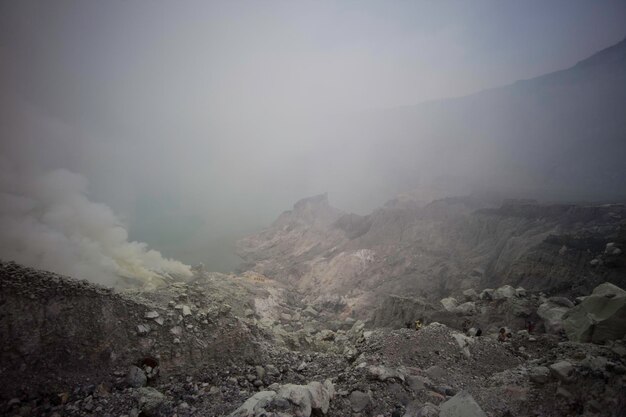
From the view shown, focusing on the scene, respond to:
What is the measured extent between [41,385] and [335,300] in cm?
2385

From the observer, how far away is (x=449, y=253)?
32.1m

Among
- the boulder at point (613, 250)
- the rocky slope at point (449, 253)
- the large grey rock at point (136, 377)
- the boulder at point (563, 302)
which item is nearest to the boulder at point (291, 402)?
the large grey rock at point (136, 377)

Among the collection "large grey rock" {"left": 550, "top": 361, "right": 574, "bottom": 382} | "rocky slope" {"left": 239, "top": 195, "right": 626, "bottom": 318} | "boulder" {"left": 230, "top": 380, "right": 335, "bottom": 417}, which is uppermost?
"boulder" {"left": 230, "top": 380, "right": 335, "bottom": 417}

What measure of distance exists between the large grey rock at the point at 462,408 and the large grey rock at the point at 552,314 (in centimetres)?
855

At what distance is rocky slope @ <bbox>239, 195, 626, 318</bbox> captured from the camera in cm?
1898

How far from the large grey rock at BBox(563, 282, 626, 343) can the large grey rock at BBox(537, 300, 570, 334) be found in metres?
0.81

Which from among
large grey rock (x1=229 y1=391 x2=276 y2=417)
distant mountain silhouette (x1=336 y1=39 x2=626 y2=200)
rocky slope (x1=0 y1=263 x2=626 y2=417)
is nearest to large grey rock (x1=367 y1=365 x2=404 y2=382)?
rocky slope (x1=0 y1=263 x2=626 y2=417)

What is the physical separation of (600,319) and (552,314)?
3230mm

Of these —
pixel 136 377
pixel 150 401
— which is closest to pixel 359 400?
pixel 150 401

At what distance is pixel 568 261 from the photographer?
1866 cm

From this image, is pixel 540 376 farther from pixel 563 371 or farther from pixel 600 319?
pixel 600 319

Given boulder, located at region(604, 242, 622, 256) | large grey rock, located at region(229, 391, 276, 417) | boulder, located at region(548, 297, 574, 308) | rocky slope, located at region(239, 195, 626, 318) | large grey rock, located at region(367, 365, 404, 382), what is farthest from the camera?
rocky slope, located at region(239, 195, 626, 318)

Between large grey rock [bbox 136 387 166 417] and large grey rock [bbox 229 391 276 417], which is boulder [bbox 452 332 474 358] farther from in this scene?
large grey rock [bbox 136 387 166 417]

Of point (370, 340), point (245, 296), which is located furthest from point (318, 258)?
point (370, 340)
